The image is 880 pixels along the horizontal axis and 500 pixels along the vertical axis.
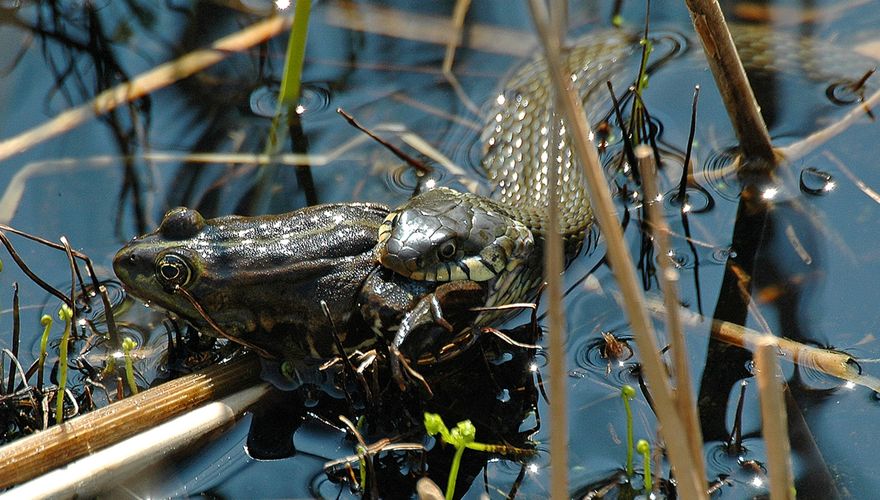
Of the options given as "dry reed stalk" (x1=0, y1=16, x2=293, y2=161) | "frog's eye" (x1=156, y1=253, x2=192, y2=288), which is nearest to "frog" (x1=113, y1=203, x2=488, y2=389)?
"frog's eye" (x1=156, y1=253, x2=192, y2=288)

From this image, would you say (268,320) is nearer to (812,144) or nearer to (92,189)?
(92,189)

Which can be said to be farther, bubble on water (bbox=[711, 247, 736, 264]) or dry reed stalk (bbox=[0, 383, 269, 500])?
bubble on water (bbox=[711, 247, 736, 264])

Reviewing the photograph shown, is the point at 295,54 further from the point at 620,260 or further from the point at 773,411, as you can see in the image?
the point at 773,411

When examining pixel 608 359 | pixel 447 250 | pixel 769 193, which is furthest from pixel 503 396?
pixel 769 193

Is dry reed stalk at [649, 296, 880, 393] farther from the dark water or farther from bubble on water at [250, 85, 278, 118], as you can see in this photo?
bubble on water at [250, 85, 278, 118]

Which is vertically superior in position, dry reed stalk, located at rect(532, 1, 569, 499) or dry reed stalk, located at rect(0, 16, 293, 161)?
dry reed stalk, located at rect(0, 16, 293, 161)

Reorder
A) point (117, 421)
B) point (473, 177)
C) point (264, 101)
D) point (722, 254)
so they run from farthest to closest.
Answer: point (264, 101), point (473, 177), point (722, 254), point (117, 421)

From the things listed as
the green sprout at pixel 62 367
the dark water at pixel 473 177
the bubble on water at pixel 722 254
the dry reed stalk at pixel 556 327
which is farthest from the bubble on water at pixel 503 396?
the green sprout at pixel 62 367
